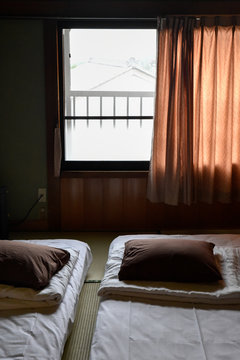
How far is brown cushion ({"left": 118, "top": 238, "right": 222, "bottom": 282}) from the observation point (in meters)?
2.14

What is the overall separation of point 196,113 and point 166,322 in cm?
218

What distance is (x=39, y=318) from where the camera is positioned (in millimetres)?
1844

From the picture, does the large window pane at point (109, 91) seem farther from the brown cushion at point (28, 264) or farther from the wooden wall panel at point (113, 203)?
the brown cushion at point (28, 264)

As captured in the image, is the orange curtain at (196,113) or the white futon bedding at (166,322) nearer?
the white futon bedding at (166,322)

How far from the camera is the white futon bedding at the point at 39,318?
1.62 metres

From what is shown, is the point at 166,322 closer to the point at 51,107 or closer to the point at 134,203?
the point at 134,203

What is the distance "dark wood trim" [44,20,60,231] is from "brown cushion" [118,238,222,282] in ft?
5.29

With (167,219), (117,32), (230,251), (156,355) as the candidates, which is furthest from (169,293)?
(117,32)

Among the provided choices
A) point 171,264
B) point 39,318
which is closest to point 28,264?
point 39,318

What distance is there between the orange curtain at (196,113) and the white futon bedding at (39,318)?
1.57m

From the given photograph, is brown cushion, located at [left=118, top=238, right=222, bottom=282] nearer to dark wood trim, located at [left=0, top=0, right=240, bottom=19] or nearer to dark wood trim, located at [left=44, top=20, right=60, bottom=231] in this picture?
dark wood trim, located at [left=44, top=20, right=60, bottom=231]

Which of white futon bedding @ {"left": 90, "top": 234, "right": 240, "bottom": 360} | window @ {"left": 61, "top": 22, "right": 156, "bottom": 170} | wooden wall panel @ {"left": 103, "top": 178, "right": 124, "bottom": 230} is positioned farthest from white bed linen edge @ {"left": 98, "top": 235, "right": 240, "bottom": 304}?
window @ {"left": 61, "top": 22, "right": 156, "bottom": 170}

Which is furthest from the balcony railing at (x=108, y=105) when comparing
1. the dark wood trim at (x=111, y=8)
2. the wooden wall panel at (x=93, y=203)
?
the dark wood trim at (x=111, y=8)

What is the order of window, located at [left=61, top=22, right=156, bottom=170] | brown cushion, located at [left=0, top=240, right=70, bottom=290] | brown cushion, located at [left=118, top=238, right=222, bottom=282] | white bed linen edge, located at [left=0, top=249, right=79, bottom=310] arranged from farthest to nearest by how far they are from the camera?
1. window, located at [left=61, top=22, right=156, bottom=170]
2. brown cushion, located at [left=118, top=238, right=222, bottom=282]
3. brown cushion, located at [left=0, top=240, right=70, bottom=290]
4. white bed linen edge, located at [left=0, top=249, right=79, bottom=310]
